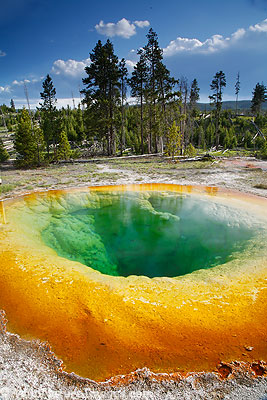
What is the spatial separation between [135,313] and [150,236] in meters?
4.69

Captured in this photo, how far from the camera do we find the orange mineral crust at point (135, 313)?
11.5 feet

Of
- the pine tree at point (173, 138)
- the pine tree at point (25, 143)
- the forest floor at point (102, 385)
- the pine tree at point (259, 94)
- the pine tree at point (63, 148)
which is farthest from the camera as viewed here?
the pine tree at point (259, 94)

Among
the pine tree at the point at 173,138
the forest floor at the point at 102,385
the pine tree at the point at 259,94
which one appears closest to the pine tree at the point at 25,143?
the pine tree at the point at 173,138

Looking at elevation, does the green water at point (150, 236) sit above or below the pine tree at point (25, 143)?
below

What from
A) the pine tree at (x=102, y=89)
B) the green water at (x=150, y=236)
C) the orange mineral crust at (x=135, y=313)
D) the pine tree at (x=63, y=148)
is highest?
the pine tree at (x=102, y=89)

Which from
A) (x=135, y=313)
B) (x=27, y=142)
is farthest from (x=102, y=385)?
(x=27, y=142)

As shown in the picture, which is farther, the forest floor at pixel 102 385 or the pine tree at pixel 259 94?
the pine tree at pixel 259 94

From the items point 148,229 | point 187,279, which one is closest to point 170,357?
point 187,279

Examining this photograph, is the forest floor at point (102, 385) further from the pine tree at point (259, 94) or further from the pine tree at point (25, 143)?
the pine tree at point (259, 94)

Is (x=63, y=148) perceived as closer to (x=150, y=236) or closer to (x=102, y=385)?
(x=150, y=236)

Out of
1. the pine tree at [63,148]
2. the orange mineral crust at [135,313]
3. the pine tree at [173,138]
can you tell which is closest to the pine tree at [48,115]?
the pine tree at [63,148]

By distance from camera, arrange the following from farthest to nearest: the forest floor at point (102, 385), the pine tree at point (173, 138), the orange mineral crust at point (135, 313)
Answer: the pine tree at point (173, 138) < the orange mineral crust at point (135, 313) < the forest floor at point (102, 385)

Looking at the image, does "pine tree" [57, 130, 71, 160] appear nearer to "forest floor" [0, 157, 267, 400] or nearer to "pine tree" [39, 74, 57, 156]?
"pine tree" [39, 74, 57, 156]

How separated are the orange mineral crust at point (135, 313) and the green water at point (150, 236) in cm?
112
